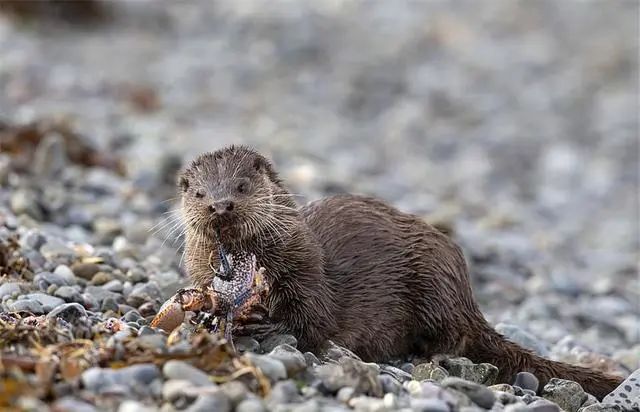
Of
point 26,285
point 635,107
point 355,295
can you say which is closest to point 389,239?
point 355,295

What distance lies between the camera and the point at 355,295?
5223 mm

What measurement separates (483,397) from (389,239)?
1.41 metres

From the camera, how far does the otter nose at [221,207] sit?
4691 millimetres

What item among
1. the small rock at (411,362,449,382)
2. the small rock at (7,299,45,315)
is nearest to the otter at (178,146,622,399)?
the small rock at (411,362,449,382)

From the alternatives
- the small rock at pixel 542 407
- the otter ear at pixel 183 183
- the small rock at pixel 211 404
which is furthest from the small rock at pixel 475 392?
the otter ear at pixel 183 183

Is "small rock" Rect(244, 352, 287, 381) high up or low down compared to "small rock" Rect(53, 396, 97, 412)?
up

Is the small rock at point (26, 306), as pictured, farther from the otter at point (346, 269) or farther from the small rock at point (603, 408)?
the small rock at point (603, 408)

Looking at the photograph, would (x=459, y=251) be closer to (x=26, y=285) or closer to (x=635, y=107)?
(x=26, y=285)

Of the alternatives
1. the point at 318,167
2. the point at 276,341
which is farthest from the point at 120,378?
the point at 318,167

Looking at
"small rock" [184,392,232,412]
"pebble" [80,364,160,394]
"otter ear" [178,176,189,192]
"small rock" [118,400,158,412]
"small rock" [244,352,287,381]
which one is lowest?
"small rock" [118,400,158,412]

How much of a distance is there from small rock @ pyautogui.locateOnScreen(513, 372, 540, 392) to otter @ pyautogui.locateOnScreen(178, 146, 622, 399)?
0.32 feet

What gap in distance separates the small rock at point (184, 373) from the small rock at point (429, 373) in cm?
117

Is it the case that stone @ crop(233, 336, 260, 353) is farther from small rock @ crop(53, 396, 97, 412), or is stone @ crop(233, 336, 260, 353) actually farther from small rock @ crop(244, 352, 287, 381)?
small rock @ crop(53, 396, 97, 412)

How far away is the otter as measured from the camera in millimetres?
4887
